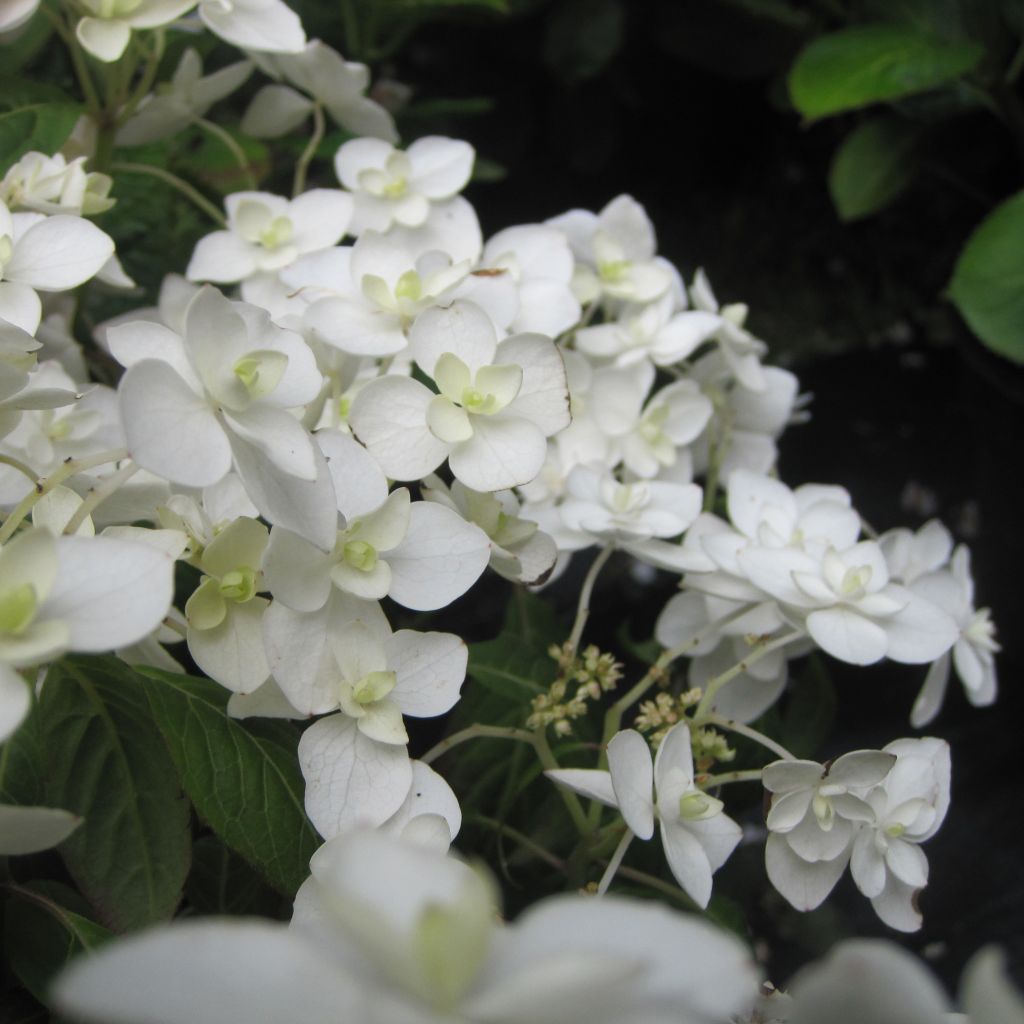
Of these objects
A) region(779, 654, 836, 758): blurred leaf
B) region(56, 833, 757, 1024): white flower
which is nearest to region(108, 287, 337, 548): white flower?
region(56, 833, 757, 1024): white flower

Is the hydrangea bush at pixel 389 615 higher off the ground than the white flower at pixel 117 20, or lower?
lower

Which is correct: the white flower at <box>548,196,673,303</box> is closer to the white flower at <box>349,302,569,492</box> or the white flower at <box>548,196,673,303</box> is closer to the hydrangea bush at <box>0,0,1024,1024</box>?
the hydrangea bush at <box>0,0,1024,1024</box>

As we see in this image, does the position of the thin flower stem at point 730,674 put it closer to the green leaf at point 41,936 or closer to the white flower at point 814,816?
the white flower at point 814,816

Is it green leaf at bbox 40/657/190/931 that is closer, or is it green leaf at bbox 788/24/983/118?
green leaf at bbox 40/657/190/931

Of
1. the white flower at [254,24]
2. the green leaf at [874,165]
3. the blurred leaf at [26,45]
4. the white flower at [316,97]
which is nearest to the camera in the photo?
the white flower at [254,24]

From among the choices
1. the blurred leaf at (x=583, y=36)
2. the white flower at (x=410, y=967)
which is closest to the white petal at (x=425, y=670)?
the white flower at (x=410, y=967)

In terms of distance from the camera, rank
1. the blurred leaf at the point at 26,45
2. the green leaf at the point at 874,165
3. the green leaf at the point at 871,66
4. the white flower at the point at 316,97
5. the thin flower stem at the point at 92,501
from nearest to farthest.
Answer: the thin flower stem at the point at 92,501, the white flower at the point at 316,97, the blurred leaf at the point at 26,45, the green leaf at the point at 871,66, the green leaf at the point at 874,165

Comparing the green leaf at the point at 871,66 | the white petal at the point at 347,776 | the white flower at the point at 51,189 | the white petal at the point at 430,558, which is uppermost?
the white flower at the point at 51,189
